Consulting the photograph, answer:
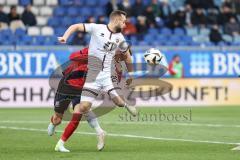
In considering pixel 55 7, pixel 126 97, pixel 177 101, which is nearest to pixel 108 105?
pixel 126 97

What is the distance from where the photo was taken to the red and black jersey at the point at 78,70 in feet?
41.7

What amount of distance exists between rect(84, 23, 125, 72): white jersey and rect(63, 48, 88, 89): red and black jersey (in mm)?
520

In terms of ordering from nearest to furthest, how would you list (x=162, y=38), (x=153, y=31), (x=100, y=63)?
(x=100, y=63) < (x=162, y=38) < (x=153, y=31)

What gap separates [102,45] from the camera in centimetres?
1202

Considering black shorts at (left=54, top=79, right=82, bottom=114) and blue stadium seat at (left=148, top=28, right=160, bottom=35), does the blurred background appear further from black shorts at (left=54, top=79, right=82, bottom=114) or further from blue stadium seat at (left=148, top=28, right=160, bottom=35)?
black shorts at (left=54, top=79, right=82, bottom=114)

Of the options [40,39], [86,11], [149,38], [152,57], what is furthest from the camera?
[86,11]

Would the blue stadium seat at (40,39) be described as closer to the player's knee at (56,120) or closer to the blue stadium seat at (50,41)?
the blue stadium seat at (50,41)

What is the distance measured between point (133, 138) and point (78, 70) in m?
2.09

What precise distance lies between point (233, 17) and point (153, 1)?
3298 mm

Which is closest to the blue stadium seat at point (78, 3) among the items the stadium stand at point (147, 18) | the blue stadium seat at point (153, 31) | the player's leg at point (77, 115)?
the stadium stand at point (147, 18)

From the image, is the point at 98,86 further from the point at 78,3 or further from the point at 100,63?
the point at 78,3

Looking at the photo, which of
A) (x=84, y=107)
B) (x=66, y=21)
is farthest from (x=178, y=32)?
(x=84, y=107)

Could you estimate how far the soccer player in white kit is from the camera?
11.9m

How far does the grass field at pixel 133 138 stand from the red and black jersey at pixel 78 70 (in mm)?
1122
